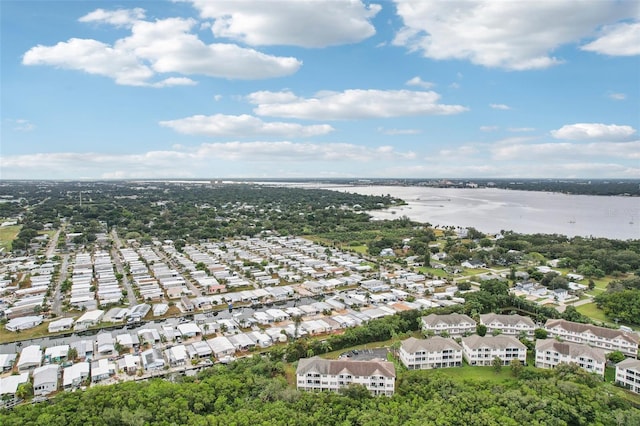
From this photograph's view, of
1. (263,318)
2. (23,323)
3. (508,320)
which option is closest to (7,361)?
(23,323)

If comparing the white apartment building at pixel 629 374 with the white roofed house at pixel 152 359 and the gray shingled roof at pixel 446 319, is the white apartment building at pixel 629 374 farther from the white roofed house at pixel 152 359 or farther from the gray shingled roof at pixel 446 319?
the white roofed house at pixel 152 359

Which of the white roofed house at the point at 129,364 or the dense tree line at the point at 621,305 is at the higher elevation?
the dense tree line at the point at 621,305

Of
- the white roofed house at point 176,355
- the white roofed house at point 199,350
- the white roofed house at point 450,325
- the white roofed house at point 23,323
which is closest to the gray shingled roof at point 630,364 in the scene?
the white roofed house at point 450,325

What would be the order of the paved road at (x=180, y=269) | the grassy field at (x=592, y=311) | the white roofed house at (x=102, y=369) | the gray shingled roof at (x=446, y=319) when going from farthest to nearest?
the paved road at (x=180, y=269) → the grassy field at (x=592, y=311) → the gray shingled roof at (x=446, y=319) → the white roofed house at (x=102, y=369)

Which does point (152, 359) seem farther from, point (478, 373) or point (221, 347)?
point (478, 373)

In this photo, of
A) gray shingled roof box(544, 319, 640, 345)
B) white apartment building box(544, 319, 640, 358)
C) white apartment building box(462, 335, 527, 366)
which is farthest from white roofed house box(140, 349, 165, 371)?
gray shingled roof box(544, 319, 640, 345)

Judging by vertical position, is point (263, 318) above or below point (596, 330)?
below
